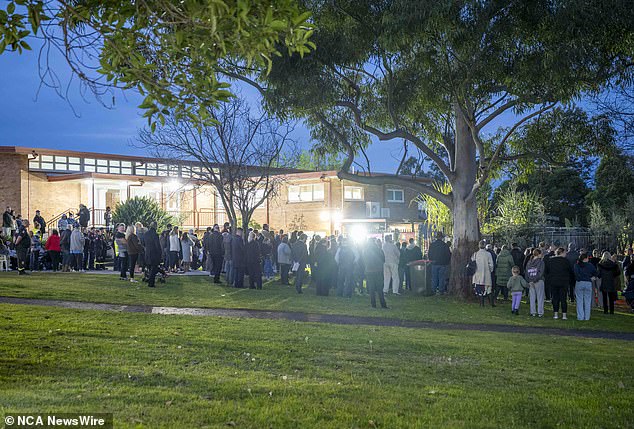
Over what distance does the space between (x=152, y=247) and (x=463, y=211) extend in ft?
32.2

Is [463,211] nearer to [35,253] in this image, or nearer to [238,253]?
[238,253]

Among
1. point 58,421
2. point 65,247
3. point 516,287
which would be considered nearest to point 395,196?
point 65,247

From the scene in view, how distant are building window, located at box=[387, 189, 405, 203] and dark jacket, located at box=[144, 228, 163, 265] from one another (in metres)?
28.6

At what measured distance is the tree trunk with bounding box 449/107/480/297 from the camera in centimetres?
2072

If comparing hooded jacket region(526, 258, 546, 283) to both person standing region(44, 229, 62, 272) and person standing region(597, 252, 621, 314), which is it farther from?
person standing region(44, 229, 62, 272)

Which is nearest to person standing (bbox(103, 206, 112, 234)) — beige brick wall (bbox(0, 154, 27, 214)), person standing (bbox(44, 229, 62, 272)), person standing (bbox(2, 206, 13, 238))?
person standing (bbox(2, 206, 13, 238))

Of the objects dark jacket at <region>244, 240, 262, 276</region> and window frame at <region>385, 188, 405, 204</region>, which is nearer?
dark jacket at <region>244, 240, 262, 276</region>

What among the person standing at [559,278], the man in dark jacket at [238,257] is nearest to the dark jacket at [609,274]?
the person standing at [559,278]

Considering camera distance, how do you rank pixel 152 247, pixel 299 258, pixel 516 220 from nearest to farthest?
pixel 152 247
pixel 299 258
pixel 516 220

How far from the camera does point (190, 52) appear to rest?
6652 millimetres

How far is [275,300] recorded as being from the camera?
58.7ft

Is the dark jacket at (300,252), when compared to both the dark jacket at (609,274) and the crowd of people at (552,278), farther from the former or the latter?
the dark jacket at (609,274)

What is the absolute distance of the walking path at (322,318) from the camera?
14062mm

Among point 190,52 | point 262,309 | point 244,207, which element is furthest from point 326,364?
point 244,207
